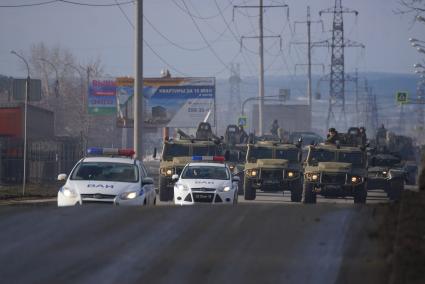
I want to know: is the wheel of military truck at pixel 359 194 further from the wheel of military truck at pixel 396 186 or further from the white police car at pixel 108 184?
the white police car at pixel 108 184

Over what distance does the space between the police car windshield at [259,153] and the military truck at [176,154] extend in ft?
6.80

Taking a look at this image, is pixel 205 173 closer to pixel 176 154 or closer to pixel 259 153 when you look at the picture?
pixel 259 153

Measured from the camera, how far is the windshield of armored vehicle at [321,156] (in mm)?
28406

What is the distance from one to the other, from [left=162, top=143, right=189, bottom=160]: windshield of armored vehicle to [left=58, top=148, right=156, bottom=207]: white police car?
36.8 ft

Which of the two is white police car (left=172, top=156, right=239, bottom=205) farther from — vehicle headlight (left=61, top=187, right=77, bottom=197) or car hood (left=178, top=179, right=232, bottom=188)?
vehicle headlight (left=61, top=187, right=77, bottom=197)

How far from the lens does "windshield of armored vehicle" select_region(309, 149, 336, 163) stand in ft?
93.2

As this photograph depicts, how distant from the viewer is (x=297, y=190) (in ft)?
95.3

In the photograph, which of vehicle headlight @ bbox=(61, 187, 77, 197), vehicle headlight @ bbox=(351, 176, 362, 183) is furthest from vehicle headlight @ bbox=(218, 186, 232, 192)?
vehicle headlight @ bbox=(351, 176, 362, 183)

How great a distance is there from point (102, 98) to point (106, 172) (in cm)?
4422

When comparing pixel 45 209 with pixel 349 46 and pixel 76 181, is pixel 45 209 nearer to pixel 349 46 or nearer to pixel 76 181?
pixel 76 181

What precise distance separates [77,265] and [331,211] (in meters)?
3.76

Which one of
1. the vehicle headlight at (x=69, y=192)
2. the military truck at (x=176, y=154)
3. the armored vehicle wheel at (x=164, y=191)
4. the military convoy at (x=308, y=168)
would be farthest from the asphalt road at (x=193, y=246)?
the military truck at (x=176, y=154)

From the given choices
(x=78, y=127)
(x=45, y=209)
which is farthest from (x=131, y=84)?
(x=45, y=209)

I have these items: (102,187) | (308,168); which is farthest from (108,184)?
(308,168)
